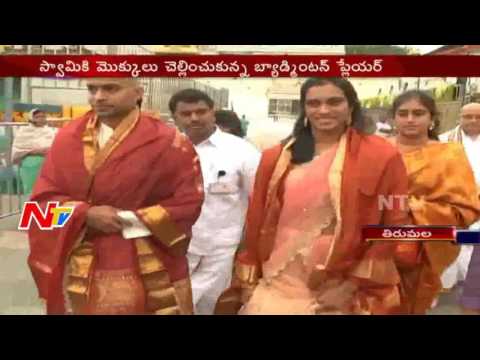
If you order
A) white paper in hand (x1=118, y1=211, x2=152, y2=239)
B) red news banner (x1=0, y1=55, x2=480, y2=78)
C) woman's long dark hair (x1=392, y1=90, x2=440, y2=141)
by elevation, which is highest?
red news banner (x1=0, y1=55, x2=480, y2=78)

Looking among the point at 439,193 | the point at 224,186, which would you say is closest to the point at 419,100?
the point at 439,193

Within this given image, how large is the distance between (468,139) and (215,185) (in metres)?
1.06

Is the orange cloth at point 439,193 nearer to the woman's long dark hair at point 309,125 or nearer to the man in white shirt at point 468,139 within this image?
the man in white shirt at point 468,139

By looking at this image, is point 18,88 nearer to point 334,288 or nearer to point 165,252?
point 165,252

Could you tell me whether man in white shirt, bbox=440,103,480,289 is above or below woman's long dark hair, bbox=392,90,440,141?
below

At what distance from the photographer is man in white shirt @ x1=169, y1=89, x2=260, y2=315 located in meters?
2.82

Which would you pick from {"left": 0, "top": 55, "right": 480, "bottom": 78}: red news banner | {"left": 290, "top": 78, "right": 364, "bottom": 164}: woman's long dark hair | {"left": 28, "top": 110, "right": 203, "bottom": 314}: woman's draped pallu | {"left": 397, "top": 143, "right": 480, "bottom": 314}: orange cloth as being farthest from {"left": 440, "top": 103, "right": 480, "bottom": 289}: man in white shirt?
{"left": 28, "top": 110, "right": 203, "bottom": 314}: woman's draped pallu

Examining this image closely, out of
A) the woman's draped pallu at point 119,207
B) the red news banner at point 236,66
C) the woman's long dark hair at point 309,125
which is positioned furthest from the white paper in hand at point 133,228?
the woman's long dark hair at point 309,125

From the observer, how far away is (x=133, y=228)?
2822mm

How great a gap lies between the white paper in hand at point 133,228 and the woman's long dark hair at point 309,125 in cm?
68

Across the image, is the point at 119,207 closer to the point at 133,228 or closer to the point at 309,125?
the point at 133,228

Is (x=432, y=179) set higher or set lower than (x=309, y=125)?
lower

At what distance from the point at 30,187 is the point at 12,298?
494 mm

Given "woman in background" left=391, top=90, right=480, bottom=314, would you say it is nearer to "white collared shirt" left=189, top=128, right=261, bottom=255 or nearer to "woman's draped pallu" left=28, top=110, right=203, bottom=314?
"white collared shirt" left=189, top=128, right=261, bottom=255
